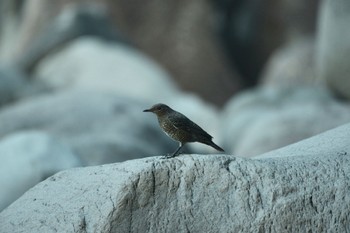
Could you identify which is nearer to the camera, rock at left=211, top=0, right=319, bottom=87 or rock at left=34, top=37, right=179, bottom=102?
rock at left=34, top=37, right=179, bottom=102

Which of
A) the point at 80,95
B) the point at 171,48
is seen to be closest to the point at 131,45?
the point at 171,48

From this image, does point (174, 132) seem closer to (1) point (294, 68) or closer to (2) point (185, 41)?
(1) point (294, 68)

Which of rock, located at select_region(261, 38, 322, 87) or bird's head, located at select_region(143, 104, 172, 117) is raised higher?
rock, located at select_region(261, 38, 322, 87)

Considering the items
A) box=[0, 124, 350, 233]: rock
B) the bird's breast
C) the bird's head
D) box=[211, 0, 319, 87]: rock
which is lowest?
box=[0, 124, 350, 233]: rock

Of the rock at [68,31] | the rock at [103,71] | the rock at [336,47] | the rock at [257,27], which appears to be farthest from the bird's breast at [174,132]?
the rock at [257,27]

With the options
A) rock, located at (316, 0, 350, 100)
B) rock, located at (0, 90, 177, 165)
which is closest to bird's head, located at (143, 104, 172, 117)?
rock, located at (0, 90, 177, 165)

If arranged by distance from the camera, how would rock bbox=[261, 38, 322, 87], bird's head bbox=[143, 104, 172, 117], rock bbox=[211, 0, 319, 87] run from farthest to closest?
rock bbox=[211, 0, 319, 87] < rock bbox=[261, 38, 322, 87] < bird's head bbox=[143, 104, 172, 117]

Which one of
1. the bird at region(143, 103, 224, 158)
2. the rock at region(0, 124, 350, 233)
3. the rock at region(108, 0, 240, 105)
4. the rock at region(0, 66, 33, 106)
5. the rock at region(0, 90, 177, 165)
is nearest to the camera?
the rock at region(0, 124, 350, 233)

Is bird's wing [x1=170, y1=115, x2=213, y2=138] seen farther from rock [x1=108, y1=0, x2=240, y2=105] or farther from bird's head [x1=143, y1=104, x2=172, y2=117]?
rock [x1=108, y1=0, x2=240, y2=105]
